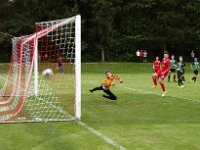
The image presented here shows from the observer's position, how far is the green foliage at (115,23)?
58812 mm

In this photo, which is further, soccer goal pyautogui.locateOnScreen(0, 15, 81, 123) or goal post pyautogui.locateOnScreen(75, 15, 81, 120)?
soccer goal pyautogui.locateOnScreen(0, 15, 81, 123)

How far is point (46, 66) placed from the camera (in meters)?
19.7

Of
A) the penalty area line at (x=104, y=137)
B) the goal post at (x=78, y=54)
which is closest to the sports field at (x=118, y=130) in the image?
the penalty area line at (x=104, y=137)

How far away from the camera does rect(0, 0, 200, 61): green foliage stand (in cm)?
5881

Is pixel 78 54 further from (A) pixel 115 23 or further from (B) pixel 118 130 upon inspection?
(A) pixel 115 23

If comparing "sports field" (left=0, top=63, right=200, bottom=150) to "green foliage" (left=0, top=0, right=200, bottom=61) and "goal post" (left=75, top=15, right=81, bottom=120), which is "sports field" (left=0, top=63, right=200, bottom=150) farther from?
"green foliage" (left=0, top=0, right=200, bottom=61)

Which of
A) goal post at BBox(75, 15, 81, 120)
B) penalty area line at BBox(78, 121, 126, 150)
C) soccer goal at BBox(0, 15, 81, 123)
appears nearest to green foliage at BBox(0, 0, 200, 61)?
soccer goal at BBox(0, 15, 81, 123)

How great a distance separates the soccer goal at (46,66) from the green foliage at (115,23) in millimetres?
33898

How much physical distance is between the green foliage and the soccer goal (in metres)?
33.9

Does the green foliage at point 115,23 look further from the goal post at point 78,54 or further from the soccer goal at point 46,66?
the goal post at point 78,54

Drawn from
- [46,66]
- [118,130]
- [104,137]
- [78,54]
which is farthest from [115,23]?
[104,137]

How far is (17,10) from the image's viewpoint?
205 feet

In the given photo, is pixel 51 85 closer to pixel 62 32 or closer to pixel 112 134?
pixel 62 32

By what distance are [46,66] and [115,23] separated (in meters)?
46.1
